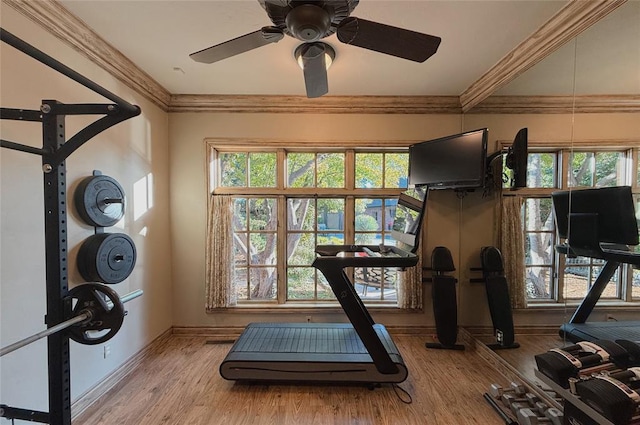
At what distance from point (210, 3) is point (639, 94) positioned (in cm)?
269

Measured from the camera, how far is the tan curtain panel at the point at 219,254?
3.42 m

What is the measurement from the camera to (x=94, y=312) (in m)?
1.30

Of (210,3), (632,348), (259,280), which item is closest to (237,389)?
(259,280)

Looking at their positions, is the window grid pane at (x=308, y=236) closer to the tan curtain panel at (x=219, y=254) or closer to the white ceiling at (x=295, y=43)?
the tan curtain panel at (x=219, y=254)

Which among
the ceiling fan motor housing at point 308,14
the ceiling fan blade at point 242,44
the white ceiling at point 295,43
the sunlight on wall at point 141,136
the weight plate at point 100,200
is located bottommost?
the weight plate at point 100,200

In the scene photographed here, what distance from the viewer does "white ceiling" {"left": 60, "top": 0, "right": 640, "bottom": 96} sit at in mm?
1935

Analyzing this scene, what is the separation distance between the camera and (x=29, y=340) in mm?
1011

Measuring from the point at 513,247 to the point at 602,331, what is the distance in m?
1.06

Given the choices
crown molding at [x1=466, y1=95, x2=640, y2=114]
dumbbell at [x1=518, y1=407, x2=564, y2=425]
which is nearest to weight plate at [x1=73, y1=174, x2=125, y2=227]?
dumbbell at [x1=518, y1=407, x2=564, y2=425]

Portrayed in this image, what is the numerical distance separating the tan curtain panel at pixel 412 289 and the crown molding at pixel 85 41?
342 cm

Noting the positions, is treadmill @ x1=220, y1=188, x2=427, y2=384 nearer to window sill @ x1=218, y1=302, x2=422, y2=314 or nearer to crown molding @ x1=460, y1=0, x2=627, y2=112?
window sill @ x1=218, y1=302, x2=422, y2=314

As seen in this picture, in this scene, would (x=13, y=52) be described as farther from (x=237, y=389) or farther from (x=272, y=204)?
(x=237, y=389)

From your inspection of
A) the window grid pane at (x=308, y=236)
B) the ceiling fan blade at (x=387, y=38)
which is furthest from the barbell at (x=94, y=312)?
the window grid pane at (x=308, y=236)

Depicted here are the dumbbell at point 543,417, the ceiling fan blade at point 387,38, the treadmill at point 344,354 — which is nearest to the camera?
the ceiling fan blade at point 387,38
